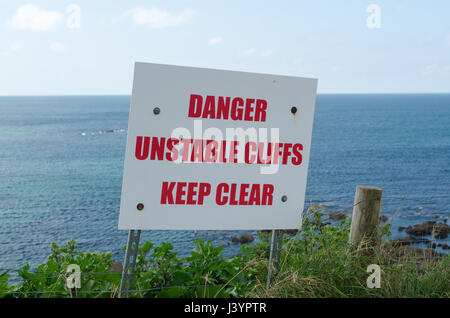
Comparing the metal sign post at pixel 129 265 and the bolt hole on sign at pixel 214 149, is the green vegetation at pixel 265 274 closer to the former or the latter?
the metal sign post at pixel 129 265

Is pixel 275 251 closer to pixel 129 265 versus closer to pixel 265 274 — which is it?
pixel 265 274

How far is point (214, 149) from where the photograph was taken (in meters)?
3.91

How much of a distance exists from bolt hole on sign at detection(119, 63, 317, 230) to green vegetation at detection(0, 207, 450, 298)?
0.52 metres

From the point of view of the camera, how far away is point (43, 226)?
44.3m

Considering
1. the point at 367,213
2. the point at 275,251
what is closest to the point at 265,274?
the point at 275,251

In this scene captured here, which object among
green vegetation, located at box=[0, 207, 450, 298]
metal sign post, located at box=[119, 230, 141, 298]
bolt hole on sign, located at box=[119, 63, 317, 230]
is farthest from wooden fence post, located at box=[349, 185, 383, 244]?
metal sign post, located at box=[119, 230, 141, 298]

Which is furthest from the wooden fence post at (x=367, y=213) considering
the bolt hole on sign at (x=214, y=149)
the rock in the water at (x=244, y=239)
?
the rock in the water at (x=244, y=239)

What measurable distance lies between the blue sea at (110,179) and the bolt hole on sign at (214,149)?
25.4 feet

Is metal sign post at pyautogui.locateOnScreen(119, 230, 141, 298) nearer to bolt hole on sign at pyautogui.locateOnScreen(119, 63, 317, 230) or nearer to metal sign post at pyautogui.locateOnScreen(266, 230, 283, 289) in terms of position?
bolt hole on sign at pyautogui.locateOnScreen(119, 63, 317, 230)

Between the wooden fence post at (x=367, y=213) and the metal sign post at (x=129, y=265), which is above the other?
the wooden fence post at (x=367, y=213)

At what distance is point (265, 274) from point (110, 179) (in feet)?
195

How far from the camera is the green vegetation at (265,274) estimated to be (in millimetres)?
3691
